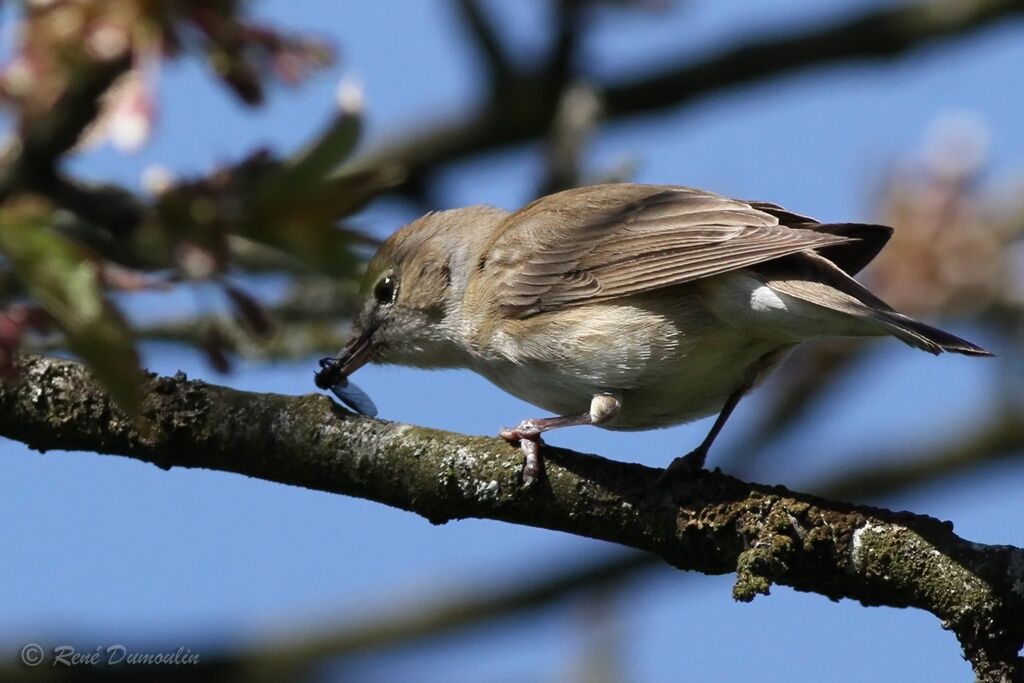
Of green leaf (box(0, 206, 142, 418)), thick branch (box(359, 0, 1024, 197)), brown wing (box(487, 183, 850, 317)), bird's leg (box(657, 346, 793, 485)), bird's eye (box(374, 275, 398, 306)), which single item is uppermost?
thick branch (box(359, 0, 1024, 197))

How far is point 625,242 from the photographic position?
5.48 meters

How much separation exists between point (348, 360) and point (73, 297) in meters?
3.37

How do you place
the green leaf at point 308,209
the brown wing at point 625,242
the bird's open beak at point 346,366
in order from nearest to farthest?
1. the green leaf at point 308,209
2. the brown wing at point 625,242
3. the bird's open beak at point 346,366

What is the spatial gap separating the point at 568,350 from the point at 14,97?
238cm

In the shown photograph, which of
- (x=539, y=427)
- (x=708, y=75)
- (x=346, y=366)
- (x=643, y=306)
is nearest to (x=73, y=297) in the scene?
(x=539, y=427)

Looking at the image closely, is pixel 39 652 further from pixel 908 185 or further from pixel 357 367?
pixel 908 185

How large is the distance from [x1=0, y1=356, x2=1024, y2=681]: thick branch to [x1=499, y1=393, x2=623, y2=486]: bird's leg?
0.04 m

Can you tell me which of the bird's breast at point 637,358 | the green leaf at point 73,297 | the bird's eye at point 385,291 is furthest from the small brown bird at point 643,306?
the green leaf at point 73,297

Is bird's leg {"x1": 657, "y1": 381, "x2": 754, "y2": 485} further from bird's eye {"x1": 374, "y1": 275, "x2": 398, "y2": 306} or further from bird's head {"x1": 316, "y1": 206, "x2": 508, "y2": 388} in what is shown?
bird's eye {"x1": 374, "y1": 275, "x2": 398, "y2": 306}

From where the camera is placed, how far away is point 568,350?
5.22 m

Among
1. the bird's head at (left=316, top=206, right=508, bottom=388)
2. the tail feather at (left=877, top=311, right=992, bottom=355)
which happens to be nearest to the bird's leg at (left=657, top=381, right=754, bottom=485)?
the tail feather at (left=877, top=311, right=992, bottom=355)

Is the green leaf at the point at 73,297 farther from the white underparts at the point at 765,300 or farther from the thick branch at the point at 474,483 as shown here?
the white underparts at the point at 765,300

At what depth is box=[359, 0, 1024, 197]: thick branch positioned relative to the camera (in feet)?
23.8

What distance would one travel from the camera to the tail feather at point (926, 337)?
3.99m
